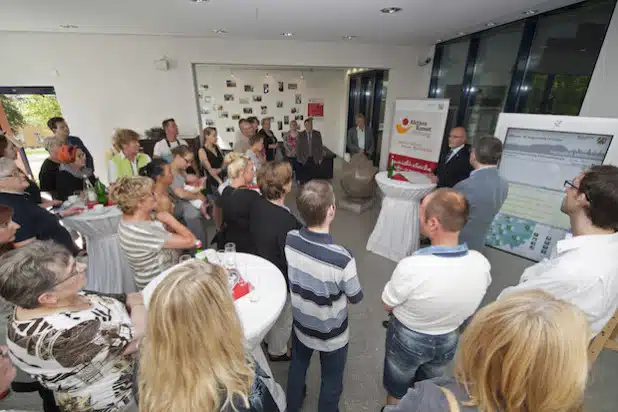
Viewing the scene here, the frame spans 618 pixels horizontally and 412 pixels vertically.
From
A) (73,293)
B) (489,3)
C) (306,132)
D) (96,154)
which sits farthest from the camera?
(306,132)

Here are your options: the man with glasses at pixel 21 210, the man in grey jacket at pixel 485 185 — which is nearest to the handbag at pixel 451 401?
the man in grey jacket at pixel 485 185

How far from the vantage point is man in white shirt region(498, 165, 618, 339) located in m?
1.30

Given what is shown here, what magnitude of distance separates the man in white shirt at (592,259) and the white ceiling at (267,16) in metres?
2.66

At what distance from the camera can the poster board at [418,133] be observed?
4738mm

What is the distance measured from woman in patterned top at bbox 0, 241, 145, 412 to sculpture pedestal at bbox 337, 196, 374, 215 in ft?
13.7

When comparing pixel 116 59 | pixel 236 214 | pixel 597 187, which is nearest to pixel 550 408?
pixel 597 187

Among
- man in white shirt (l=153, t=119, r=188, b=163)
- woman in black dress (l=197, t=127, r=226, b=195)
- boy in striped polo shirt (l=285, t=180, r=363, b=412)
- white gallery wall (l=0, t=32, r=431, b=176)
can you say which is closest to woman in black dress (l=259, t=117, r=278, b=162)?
white gallery wall (l=0, t=32, r=431, b=176)

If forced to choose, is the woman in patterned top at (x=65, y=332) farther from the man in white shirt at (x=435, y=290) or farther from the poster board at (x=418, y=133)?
the poster board at (x=418, y=133)

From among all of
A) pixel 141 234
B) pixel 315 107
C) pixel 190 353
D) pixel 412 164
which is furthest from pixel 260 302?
pixel 315 107

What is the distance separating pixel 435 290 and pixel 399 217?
91.3 inches

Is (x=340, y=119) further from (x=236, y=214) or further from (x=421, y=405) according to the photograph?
(x=421, y=405)

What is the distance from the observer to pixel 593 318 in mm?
1378

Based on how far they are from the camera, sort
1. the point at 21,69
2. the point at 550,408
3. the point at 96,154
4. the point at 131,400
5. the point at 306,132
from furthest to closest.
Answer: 1. the point at 306,132
2. the point at 96,154
3. the point at 21,69
4. the point at 131,400
5. the point at 550,408

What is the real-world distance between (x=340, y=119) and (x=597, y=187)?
8.96 m
